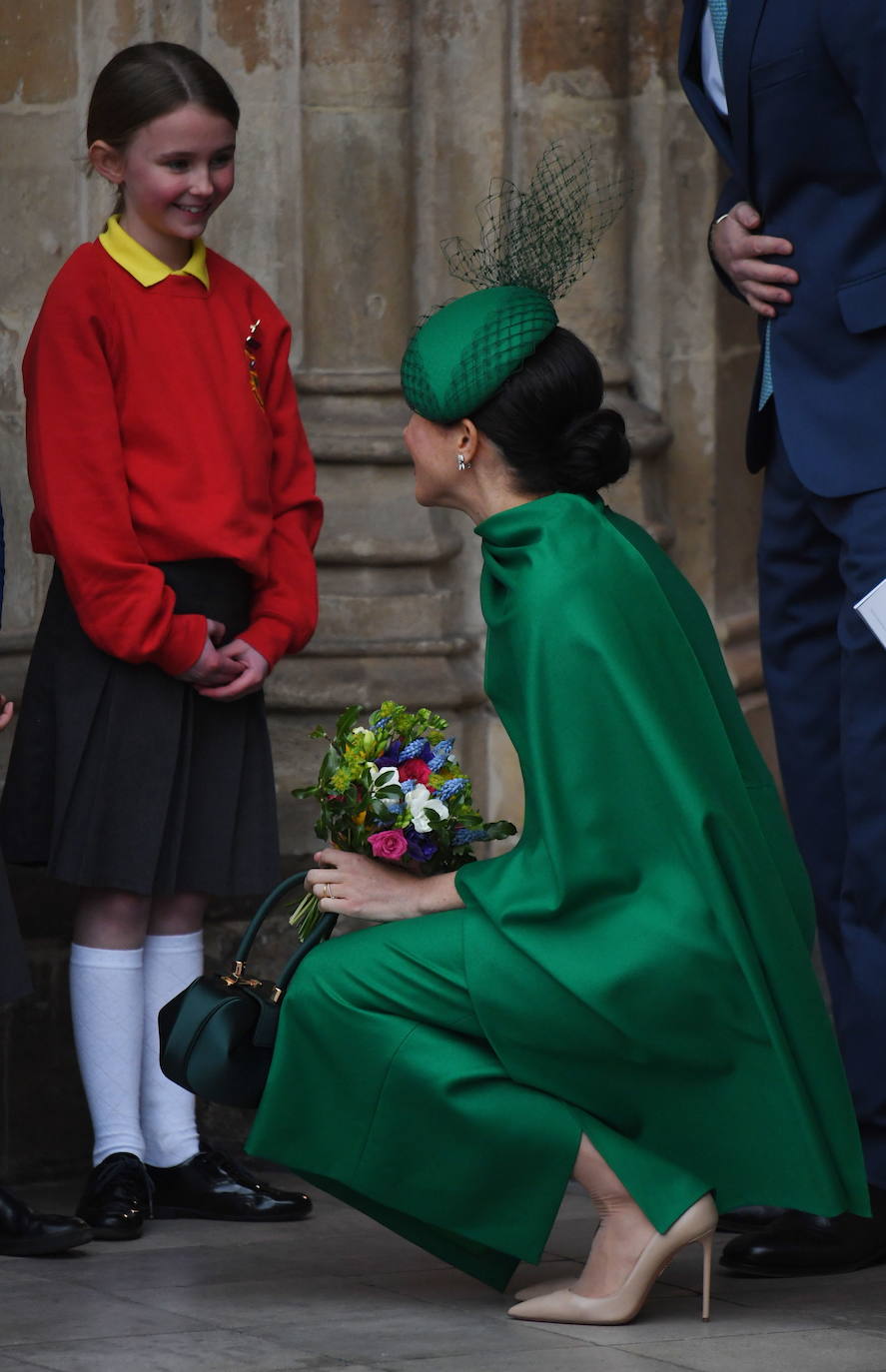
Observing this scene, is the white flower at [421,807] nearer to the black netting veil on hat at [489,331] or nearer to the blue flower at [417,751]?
the blue flower at [417,751]

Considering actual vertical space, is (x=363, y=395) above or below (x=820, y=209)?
below

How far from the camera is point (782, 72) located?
12.8ft

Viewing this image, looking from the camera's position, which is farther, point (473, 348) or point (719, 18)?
point (719, 18)

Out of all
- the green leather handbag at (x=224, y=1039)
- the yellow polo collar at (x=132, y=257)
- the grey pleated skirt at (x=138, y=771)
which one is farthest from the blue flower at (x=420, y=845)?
the yellow polo collar at (x=132, y=257)

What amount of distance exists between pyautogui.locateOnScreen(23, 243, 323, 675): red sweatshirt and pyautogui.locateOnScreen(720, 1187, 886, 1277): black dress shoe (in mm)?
1242

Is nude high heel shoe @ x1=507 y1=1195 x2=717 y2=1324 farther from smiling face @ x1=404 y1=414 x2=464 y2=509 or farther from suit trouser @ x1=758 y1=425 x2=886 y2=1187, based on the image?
smiling face @ x1=404 y1=414 x2=464 y2=509

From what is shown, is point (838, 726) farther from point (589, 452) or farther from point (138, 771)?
point (138, 771)

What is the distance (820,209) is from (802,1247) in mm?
1572

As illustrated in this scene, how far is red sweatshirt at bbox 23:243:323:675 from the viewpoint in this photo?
404 cm

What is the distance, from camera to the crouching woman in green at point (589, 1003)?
10.9 feet

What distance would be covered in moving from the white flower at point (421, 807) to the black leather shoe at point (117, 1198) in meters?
0.90

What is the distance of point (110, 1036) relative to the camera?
4.18 meters

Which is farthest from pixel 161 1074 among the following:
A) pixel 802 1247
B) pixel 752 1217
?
pixel 802 1247

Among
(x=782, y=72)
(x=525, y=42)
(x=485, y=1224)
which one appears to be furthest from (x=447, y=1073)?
(x=525, y=42)
